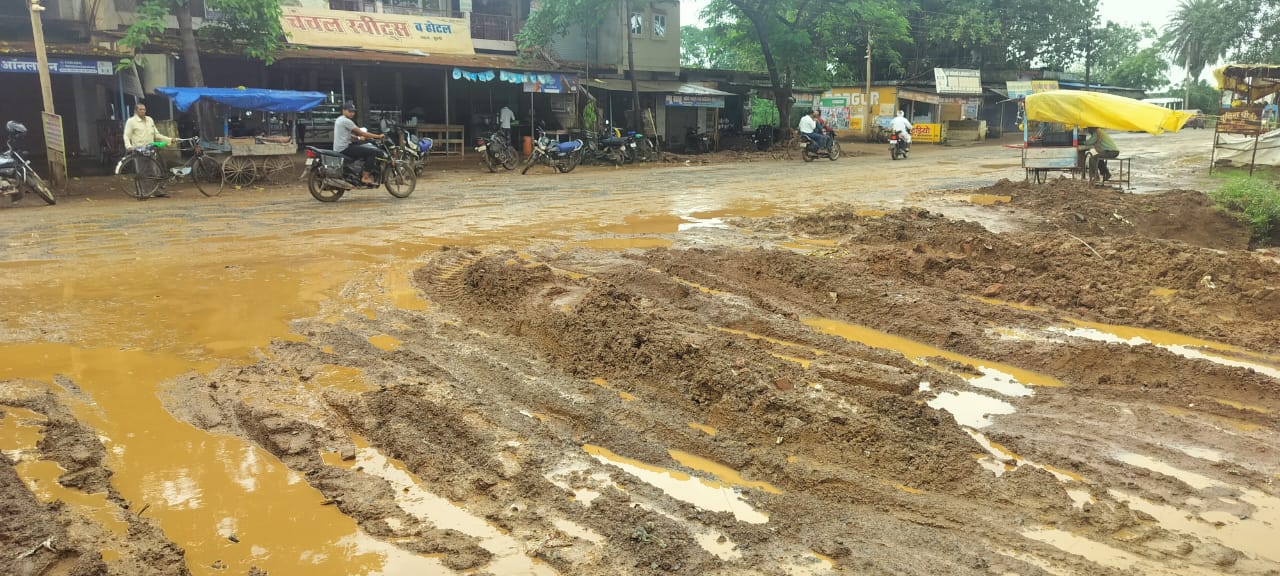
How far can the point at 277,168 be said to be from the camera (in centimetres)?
1645

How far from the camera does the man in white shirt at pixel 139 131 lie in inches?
539

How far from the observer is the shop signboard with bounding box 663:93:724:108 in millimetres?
27048

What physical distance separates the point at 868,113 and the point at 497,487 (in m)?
35.9

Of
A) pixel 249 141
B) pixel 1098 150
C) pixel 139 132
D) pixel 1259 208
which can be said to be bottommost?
pixel 1259 208

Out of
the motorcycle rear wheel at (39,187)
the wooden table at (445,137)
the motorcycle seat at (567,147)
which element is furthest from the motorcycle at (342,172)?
the wooden table at (445,137)

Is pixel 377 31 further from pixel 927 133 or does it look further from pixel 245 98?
pixel 927 133

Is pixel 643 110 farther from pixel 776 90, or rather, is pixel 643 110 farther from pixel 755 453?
pixel 755 453

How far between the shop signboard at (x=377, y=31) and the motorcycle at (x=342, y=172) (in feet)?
24.1

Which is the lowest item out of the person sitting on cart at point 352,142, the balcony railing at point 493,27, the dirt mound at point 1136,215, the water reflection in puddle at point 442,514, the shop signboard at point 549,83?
the water reflection in puddle at point 442,514

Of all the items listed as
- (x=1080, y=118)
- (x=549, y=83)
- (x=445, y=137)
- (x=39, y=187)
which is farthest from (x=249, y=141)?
(x=1080, y=118)

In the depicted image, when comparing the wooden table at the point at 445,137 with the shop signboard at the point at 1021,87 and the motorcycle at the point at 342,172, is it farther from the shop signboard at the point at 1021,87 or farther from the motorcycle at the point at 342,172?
the shop signboard at the point at 1021,87

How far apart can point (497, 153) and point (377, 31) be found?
4.51 meters

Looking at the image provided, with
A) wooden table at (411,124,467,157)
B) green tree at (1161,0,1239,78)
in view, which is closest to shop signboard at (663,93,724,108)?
wooden table at (411,124,467,157)

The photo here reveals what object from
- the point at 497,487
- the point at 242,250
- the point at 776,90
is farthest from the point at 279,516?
the point at 776,90
